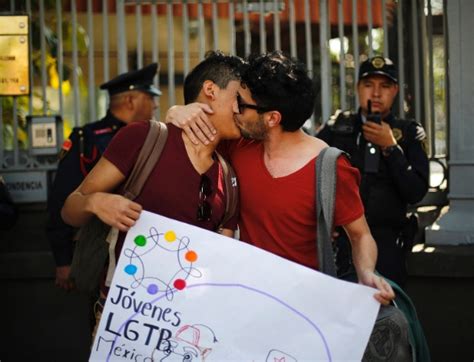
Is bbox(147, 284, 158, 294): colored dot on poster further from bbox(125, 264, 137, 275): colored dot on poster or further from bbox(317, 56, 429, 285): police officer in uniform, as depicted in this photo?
bbox(317, 56, 429, 285): police officer in uniform

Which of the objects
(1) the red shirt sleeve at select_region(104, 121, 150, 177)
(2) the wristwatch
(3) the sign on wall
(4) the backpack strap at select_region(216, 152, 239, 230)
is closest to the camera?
(1) the red shirt sleeve at select_region(104, 121, 150, 177)

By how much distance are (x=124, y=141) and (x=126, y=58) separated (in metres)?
3.20

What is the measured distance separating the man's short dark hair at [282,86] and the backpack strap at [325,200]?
197 mm

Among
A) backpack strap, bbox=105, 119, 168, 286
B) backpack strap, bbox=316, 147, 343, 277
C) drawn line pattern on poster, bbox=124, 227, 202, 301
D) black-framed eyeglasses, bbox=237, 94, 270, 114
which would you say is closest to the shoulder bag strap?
backpack strap, bbox=105, 119, 168, 286

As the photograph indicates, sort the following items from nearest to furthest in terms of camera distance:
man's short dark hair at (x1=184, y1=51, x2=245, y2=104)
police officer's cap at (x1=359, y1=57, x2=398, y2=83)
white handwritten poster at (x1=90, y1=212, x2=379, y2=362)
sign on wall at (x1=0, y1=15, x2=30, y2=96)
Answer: white handwritten poster at (x1=90, y1=212, x2=379, y2=362) → man's short dark hair at (x1=184, y1=51, x2=245, y2=104) → police officer's cap at (x1=359, y1=57, x2=398, y2=83) → sign on wall at (x1=0, y1=15, x2=30, y2=96)

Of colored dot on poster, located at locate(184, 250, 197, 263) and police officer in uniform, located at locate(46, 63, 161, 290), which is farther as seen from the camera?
police officer in uniform, located at locate(46, 63, 161, 290)

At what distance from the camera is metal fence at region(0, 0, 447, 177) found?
6531 mm

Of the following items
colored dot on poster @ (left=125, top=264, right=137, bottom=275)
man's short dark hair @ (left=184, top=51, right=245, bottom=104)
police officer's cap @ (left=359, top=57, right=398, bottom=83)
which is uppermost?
police officer's cap @ (left=359, top=57, right=398, bottom=83)

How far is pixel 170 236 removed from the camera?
11.0 feet

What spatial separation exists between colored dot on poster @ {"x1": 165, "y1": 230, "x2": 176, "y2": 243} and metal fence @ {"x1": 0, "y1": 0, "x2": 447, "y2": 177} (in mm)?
3321

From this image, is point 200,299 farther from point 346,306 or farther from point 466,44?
point 466,44

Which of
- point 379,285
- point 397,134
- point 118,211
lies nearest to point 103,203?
point 118,211

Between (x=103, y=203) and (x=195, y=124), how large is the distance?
0.49 metres

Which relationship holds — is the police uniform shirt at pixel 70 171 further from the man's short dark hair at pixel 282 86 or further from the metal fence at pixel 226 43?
the man's short dark hair at pixel 282 86
